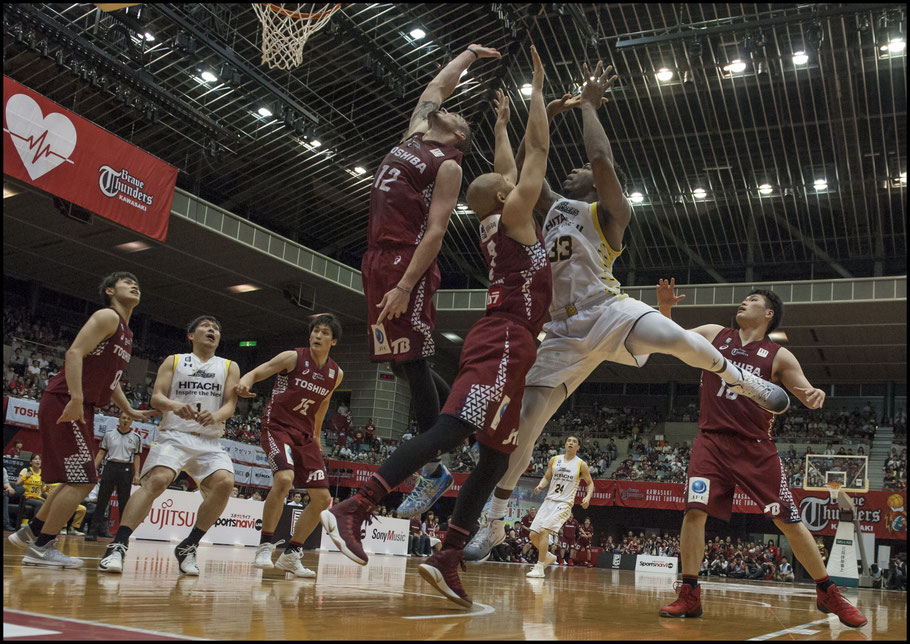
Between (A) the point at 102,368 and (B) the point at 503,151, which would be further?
(A) the point at 102,368

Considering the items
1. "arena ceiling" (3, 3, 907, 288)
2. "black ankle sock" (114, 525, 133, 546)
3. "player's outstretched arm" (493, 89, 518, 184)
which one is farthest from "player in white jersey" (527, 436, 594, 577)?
"arena ceiling" (3, 3, 907, 288)

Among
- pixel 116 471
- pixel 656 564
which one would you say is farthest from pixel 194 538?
pixel 656 564

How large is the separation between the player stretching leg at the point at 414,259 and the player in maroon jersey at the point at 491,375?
24cm

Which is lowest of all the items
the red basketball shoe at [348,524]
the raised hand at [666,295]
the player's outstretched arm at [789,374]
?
the red basketball shoe at [348,524]

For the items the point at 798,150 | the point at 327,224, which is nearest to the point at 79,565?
the point at 798,150

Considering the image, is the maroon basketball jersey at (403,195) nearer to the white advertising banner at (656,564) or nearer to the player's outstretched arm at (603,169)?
the player's outstretched arm at (603,169)

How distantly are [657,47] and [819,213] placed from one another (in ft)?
27.8

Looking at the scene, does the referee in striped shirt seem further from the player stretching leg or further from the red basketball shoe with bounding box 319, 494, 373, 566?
the red basketball shoe with bounding box 319, 494, 373, 566

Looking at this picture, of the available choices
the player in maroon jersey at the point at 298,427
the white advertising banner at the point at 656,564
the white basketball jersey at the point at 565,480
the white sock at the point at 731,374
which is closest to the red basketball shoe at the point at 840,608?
the white sock at the point at 731,374

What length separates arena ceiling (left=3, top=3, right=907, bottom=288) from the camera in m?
18.3

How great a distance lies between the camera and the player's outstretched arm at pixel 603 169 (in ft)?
13.4

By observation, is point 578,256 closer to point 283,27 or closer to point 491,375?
point 491,375

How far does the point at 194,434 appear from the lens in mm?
5055

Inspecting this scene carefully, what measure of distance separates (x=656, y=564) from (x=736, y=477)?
16395 millimetres
